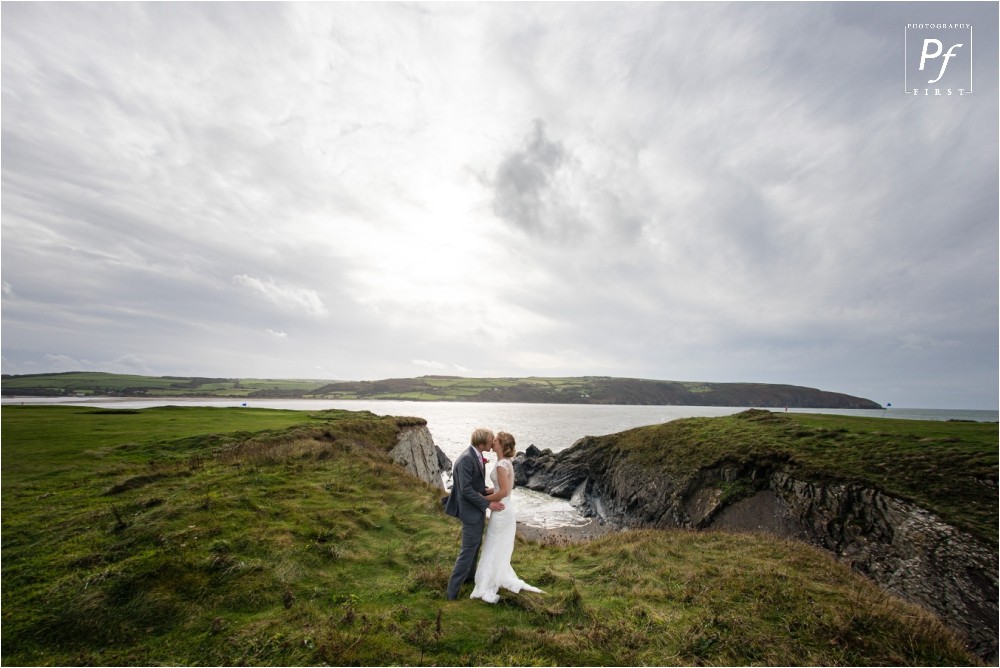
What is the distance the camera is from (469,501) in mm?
8539

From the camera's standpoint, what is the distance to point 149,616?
7219 millimetres

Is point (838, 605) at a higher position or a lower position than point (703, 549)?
higher

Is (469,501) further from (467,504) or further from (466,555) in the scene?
(466,555)

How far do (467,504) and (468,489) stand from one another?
0.40 m

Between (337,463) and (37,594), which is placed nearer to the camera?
(37,594)

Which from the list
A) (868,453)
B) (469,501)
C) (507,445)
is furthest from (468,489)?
(868,453)

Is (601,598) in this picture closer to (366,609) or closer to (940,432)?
(366,609)

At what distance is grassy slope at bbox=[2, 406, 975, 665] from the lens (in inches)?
266

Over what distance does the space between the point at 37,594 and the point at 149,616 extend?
8.11ft

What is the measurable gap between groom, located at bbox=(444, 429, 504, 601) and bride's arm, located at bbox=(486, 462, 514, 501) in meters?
0.15

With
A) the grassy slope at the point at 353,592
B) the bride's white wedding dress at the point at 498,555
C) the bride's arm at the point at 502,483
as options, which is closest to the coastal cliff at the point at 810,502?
the grassy slope at the point at 353,592

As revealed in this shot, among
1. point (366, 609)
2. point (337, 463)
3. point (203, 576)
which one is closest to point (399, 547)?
point (366, 609)

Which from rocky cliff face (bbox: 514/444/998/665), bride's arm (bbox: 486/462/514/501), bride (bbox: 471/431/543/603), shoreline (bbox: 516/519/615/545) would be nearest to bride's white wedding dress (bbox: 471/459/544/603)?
bride (bbox: 471/431/543/603)

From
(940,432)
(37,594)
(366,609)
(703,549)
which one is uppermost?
(940,432)
